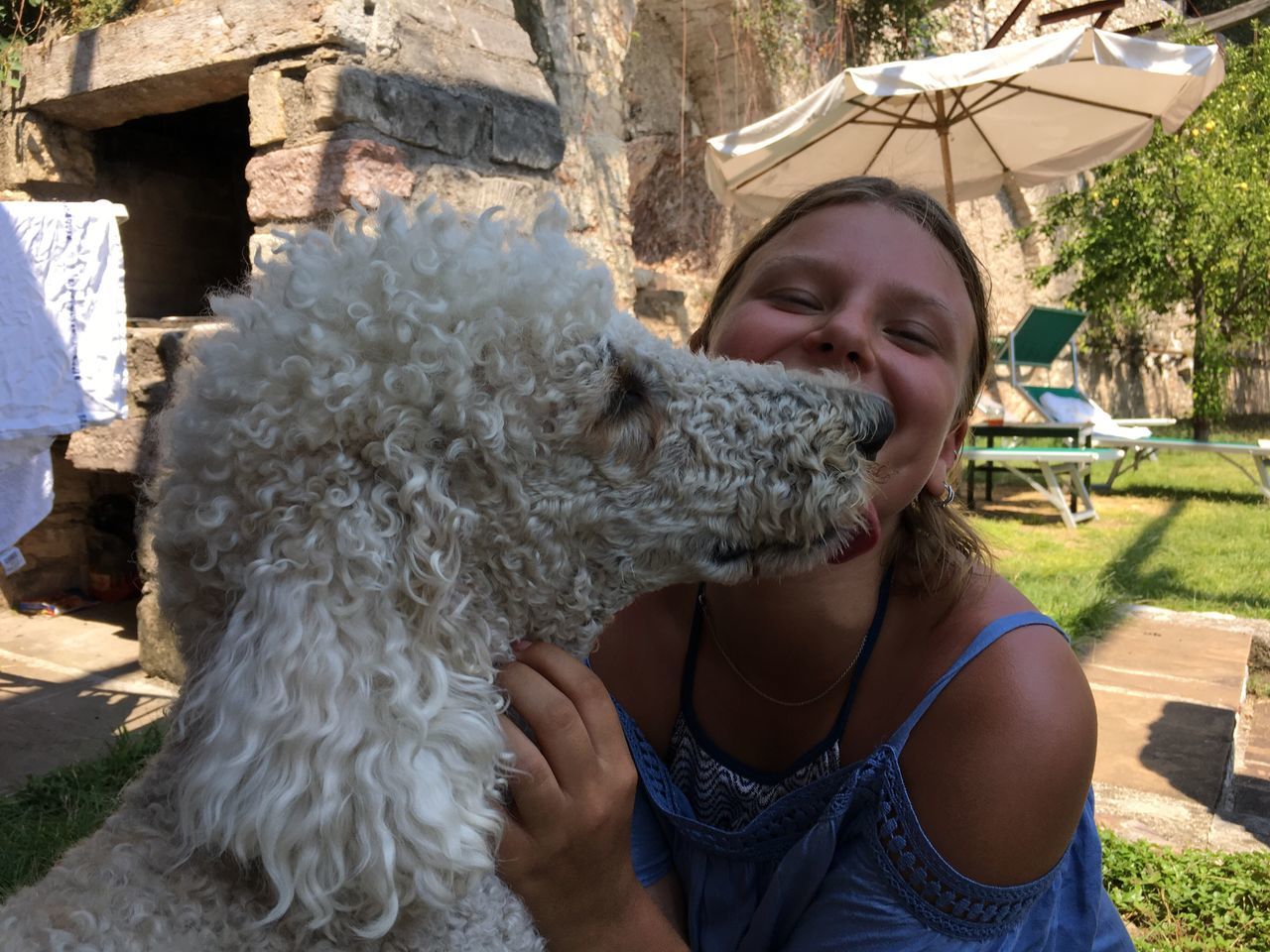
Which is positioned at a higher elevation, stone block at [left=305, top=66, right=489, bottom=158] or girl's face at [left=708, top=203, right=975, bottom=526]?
stone block at [left=305, top=66, right=489, bottom=158]

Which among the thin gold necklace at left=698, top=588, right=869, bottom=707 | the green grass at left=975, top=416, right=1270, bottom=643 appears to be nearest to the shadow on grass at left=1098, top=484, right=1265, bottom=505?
the green grass at left=975, top=416, right=1270, bottom=643

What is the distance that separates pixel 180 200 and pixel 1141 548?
20.8ft

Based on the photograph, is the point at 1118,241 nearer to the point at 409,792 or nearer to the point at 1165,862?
the point at 1165,862

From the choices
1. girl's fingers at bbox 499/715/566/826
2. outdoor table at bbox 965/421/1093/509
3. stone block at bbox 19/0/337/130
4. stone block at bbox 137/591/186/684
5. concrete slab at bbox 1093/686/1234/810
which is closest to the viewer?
girl's fingers at bbox 499/715/566/826

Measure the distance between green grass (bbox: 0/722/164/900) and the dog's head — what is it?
5.77 feet

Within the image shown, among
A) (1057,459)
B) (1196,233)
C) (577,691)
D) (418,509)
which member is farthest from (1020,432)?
(418,509)

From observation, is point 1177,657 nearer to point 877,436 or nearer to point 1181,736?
point 1181,736

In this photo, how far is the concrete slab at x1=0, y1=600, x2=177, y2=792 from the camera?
11.1ft

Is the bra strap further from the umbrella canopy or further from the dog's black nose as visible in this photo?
the umbrella canopy

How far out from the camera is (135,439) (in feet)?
13.4

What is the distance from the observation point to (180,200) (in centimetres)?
582

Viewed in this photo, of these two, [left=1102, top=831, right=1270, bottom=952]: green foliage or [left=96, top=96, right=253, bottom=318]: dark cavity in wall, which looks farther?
[left=96, top=96, right=253, bottom=318]: dark cavity in wall

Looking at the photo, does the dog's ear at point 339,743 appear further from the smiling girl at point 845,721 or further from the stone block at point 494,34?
the stone block at point 494,34

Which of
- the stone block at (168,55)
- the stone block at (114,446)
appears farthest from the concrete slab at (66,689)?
the stone block at (168,55)
